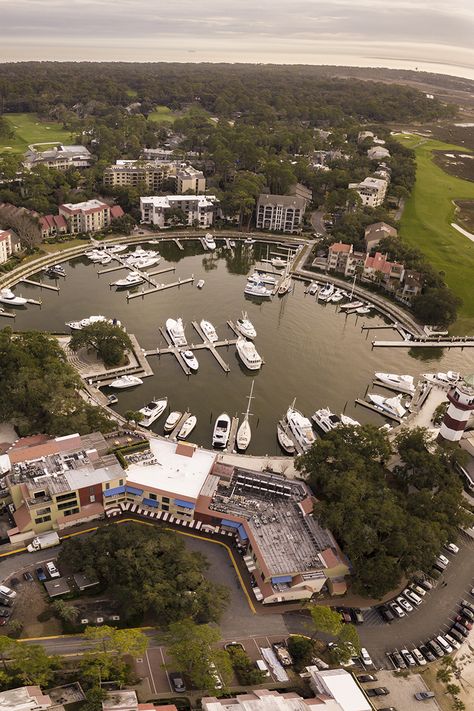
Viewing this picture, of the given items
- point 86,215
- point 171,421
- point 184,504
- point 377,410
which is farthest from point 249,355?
point 86,215

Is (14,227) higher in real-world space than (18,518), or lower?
higher

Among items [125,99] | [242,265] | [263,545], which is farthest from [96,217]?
[125,99]

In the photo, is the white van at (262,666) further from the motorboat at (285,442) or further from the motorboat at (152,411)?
the motorboat at (152,411)

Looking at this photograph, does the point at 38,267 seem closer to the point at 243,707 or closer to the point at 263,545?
the point at 263,545

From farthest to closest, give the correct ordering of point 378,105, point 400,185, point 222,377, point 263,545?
point 378,105 < point 400,185 < point 222,377 < point 263,545

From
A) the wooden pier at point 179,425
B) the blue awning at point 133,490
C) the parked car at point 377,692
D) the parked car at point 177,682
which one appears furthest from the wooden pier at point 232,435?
the parked car at point 377,692

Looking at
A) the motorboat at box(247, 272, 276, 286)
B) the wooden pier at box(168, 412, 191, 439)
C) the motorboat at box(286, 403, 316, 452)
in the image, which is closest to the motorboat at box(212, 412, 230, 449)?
the wooden pier at box(168, 412, 191, 439)
